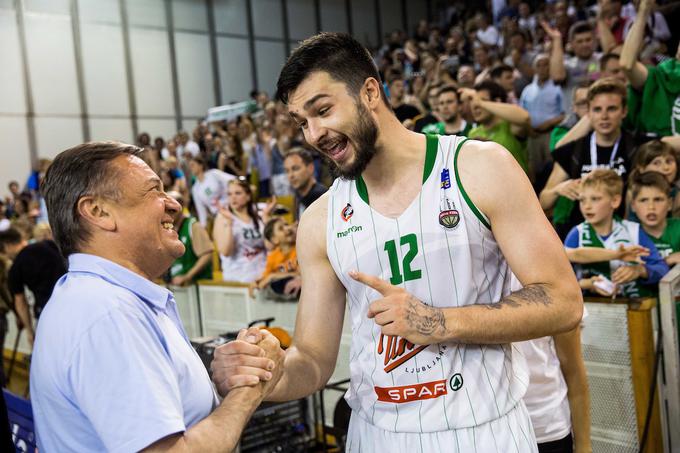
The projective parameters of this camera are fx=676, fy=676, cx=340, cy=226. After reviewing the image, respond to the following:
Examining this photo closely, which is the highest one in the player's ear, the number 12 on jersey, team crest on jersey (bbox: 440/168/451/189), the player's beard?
the player's ear

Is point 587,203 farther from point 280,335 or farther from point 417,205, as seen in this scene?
point 417,205

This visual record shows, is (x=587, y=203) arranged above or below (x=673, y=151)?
below

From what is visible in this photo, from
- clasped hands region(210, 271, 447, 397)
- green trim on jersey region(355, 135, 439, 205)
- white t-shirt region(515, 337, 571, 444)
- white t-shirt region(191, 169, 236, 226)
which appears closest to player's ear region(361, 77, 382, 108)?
green trim on jersey region(355, 135, 439, 205)

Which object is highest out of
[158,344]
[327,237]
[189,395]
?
[327,237]

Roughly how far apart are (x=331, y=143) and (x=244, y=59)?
61.2 ft

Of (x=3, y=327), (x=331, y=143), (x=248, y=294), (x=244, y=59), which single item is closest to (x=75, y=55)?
(x=244, y=59)

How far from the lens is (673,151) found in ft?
15.0

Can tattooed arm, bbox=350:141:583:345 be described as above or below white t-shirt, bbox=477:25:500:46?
below

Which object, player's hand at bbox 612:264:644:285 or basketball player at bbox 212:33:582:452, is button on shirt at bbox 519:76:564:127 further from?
basketball player at bbox 212:33:582:452

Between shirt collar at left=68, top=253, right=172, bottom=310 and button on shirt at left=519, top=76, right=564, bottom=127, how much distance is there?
6.03m

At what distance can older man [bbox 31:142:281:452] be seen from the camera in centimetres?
157

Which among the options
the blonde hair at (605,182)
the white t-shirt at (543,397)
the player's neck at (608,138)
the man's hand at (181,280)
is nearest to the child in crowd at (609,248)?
the blonde hair at (605,182)

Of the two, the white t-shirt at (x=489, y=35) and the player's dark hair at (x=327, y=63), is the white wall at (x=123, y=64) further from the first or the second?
the player's dark hair at (x=327, y=63)

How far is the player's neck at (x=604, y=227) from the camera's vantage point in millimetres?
4129
